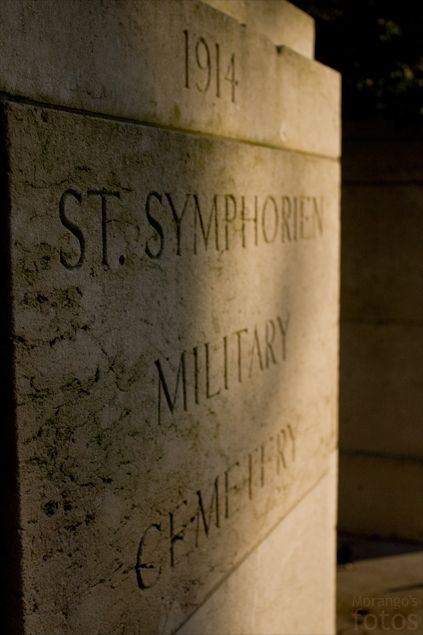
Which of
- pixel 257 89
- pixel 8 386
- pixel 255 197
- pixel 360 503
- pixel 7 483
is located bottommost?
pixel 360 503

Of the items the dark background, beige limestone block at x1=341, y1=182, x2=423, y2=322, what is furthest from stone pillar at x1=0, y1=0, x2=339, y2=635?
the dark background

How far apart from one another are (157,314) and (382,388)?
12.6 ft

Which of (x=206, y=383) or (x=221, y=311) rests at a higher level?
(x=221, y=311)

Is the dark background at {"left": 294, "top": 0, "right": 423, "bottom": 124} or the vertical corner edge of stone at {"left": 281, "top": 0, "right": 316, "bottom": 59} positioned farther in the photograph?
the dark background at {"left": 294, "top": 0, "right": 423, "bottom": 124}

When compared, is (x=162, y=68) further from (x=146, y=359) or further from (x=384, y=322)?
(x=384, y=322)

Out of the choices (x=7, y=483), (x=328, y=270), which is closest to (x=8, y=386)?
(x=7, y=483)

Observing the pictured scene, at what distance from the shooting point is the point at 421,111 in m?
5.73

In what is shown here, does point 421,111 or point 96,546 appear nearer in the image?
point 96,546

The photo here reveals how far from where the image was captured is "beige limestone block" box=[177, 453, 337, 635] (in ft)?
9.63

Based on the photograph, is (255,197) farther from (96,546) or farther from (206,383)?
(96,546)

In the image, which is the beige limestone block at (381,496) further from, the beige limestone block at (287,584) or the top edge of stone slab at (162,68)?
the top edge of stone slab at (162,68)

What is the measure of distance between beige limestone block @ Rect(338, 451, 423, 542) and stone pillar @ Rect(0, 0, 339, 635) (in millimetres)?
2363

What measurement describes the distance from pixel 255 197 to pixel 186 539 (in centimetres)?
117

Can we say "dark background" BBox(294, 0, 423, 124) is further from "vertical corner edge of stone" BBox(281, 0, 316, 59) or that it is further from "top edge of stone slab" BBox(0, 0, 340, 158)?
"top edge of stone slab" BBox(0, 0, 340, 158)
